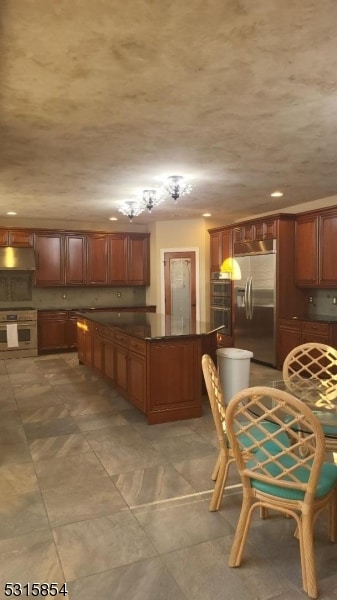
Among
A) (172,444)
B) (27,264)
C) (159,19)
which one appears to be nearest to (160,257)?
(27,264)

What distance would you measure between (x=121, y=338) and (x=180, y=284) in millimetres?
3929

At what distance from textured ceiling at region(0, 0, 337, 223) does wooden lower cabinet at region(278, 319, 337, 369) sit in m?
1.93

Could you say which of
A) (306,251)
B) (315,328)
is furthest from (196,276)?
(315,328)

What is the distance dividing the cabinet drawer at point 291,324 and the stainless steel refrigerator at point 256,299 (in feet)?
0.53

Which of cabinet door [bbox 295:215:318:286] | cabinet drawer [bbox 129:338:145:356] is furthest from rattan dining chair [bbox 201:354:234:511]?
cabinet door [bbox 295:215:318:286]

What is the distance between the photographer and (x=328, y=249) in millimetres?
5824

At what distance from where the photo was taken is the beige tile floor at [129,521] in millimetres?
1922

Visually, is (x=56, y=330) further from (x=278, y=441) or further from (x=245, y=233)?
(x=278, y=441)

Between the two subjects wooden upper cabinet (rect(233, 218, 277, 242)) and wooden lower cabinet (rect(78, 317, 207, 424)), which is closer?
wooden lower cabinet (rect(78, 317, 207, 424))

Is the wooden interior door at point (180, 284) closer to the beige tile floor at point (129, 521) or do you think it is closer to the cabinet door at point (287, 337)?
the cabinet door at point (287, 337)

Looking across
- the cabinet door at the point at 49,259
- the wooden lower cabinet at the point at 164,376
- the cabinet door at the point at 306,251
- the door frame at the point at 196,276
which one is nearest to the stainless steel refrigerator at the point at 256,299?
the cabinet door at the point at 306,251

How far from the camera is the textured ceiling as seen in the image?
1.91 meters

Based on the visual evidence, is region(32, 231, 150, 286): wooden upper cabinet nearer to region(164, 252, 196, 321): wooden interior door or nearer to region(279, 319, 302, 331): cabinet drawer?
region(164, 252, 196, 321): wooden interior door

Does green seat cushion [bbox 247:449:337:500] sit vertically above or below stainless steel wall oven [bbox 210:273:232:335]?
below
